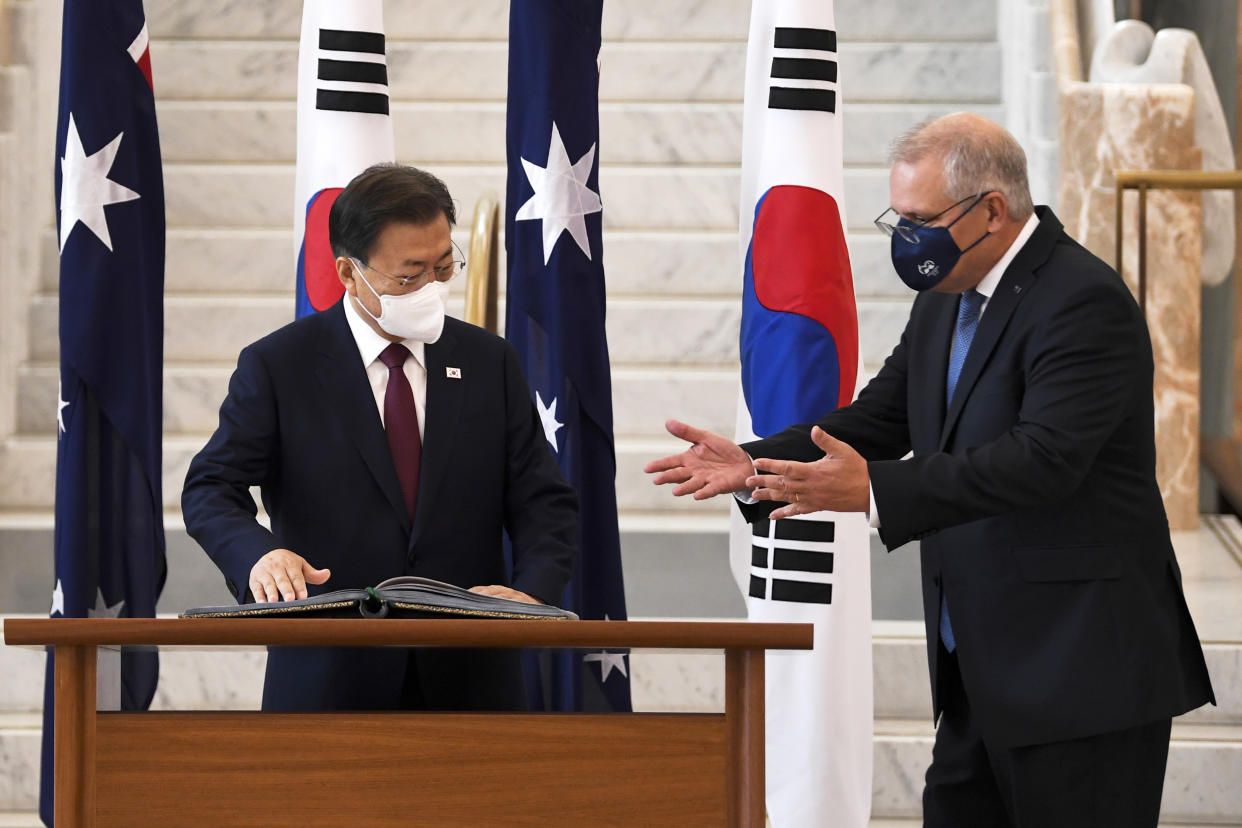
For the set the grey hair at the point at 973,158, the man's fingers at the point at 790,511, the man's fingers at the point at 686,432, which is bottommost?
the man's fingers at the point at 790,511

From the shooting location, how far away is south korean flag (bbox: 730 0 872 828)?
3.29 m

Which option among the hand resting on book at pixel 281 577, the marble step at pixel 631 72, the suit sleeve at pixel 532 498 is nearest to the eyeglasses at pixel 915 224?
the suit sleeve at pixel 532 498

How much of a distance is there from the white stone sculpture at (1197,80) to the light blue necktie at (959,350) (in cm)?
333

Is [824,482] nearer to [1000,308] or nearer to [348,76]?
[1000,308]

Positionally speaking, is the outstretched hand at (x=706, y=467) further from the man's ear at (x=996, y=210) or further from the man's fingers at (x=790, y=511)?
the man's ear at (x=996, y=210)

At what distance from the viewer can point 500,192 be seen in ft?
18.9

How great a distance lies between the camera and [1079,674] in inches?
87.3

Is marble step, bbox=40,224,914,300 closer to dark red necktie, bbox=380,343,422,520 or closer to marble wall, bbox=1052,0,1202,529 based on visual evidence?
marble wall, bbox=1052,0,1202,529

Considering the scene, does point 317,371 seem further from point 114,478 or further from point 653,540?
point 653,540

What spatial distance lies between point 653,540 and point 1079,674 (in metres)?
2.58

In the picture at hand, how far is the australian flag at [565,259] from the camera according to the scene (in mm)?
3336

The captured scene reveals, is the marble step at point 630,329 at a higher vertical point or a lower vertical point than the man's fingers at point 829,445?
higher

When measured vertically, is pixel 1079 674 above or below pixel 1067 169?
below

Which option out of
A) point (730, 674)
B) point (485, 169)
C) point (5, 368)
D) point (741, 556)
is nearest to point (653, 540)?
point (741, 556)
